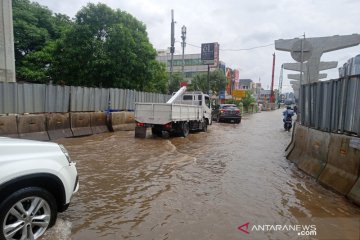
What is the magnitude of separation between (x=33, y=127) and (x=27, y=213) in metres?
8.59

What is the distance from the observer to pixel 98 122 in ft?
47.0

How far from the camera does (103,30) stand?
72.5 ft

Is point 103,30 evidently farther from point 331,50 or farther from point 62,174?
point 62,174

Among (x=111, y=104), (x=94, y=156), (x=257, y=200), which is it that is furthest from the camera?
(x=111, y=104)

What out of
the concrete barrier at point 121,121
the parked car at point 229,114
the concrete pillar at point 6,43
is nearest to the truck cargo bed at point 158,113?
the concrete barrier at point 121,121

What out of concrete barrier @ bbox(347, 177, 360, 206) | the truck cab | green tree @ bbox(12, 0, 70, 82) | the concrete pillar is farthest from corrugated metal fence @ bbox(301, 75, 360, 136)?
green tree @ bbox(12, 0, 70, 82)

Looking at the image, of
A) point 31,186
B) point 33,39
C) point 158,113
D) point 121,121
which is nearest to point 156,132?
point 158,113

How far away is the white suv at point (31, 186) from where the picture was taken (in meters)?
2.89

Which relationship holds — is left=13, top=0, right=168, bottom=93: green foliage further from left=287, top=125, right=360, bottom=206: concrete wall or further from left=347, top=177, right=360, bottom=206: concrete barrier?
left=347, top=177, right=360, bottom=206: concrete barrier

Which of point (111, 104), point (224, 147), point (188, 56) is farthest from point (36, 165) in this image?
point (188, 56)

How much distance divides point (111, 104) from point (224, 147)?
295 inches

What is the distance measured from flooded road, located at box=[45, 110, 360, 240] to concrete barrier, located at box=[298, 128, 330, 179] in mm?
246

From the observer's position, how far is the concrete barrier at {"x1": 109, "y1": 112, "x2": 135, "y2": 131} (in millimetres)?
14828

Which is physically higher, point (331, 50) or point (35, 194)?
point (331, 50)
